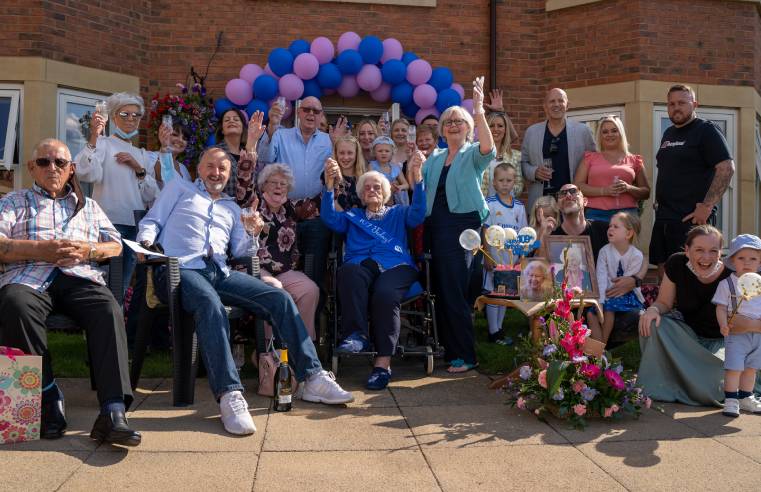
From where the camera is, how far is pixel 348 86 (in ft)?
26.9

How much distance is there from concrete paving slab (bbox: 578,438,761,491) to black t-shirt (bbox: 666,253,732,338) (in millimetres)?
1140

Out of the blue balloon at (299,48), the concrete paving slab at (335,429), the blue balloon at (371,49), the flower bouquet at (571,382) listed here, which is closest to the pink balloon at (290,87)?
the blue balloon at (299,48)

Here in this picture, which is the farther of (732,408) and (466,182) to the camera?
(466,182)

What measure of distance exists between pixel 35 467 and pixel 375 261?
280 centimetres

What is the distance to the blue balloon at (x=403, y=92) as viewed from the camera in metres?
8.16

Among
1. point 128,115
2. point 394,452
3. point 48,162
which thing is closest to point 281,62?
point 128,115

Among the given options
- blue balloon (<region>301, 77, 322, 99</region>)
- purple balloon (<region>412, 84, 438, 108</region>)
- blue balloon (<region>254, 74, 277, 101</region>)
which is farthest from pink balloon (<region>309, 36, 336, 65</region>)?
purple balloon (<region>412, 84, 438, 108</region>)

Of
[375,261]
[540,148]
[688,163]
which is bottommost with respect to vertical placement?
[375,261]

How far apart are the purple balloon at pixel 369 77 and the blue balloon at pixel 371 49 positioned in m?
0.08

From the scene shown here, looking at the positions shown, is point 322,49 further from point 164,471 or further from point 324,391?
point 164,471

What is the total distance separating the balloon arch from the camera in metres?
7.95

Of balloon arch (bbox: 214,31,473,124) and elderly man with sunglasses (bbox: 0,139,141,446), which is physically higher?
balloon arch (bbox: 214,31,473,124)

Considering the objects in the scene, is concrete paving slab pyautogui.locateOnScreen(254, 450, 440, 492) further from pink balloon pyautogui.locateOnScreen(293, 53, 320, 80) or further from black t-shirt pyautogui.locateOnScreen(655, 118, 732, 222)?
pink balloon pyautogui.locateOnScreen(293, 53, 320, 80)

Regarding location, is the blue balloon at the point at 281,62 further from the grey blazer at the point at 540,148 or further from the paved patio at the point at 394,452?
the paved patio at the point at 394,452
